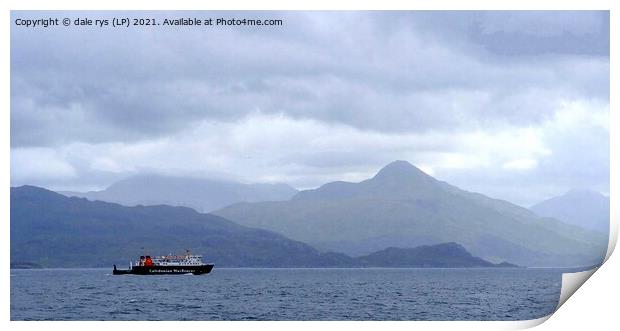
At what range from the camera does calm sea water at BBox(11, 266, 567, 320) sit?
32.8m

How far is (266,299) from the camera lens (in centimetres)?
4203

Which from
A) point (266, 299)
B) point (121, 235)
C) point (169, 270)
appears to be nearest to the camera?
point (266, 299)

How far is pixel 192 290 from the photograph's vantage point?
47406 millimetres

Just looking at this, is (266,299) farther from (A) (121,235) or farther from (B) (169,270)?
(B) (169,270)

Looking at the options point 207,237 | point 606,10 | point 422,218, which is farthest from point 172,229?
point 606,10

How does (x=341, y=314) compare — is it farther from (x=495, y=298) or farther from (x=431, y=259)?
(x=431, y=259)

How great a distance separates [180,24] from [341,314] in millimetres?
13480

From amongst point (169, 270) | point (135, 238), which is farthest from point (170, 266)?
point (135, 238)

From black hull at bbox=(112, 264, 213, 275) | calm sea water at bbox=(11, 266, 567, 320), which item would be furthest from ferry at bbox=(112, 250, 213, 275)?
calm sea water at bbox=(11, 266, 567, 320)

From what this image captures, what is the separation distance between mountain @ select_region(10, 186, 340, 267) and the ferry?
4.67ft

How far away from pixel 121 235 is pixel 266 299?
924cm

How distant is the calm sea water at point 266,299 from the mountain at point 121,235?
134 centimetres

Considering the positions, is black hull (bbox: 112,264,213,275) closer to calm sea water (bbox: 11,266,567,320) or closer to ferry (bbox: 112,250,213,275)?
ferry (bbox: 112,250,213,275)

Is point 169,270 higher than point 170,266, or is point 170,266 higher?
point 170,266
